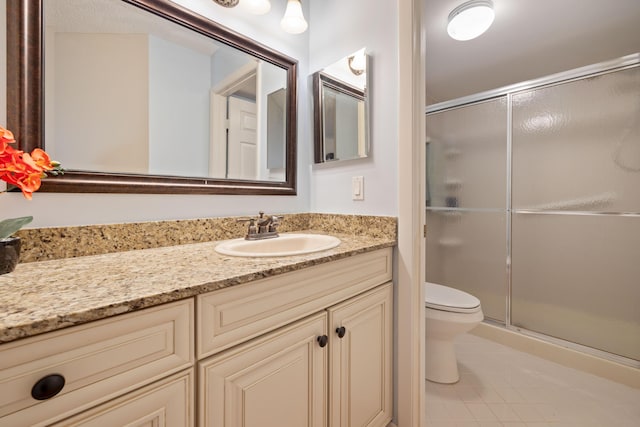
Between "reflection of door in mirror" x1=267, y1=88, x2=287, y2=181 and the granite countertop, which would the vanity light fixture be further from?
the granite countertop

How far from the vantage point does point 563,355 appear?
5.64 ft

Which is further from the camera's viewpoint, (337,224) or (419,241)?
(337,224)

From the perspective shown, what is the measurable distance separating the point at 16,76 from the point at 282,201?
3.28 ft

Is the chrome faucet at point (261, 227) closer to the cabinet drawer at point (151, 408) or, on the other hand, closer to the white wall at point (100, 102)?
the white wall at point (100, 102)

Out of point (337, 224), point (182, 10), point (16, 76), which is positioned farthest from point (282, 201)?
point (16, 76)

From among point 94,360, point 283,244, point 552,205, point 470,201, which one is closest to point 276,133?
point 283,244

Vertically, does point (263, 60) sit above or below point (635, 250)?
above

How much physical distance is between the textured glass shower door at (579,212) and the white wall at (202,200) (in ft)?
5.19

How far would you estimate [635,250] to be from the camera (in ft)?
5.22

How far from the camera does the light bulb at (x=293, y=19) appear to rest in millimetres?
1325

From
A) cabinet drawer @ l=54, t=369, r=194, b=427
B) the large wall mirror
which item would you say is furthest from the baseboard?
cabinet drawer @ l=54, t=369, r=194, b=427

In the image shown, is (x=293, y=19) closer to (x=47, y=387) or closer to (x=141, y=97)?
(x=141, y=97)

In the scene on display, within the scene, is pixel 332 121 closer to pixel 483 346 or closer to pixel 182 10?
pixel 182 10

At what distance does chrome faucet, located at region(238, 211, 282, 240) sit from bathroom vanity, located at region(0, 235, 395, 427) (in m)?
0.19
